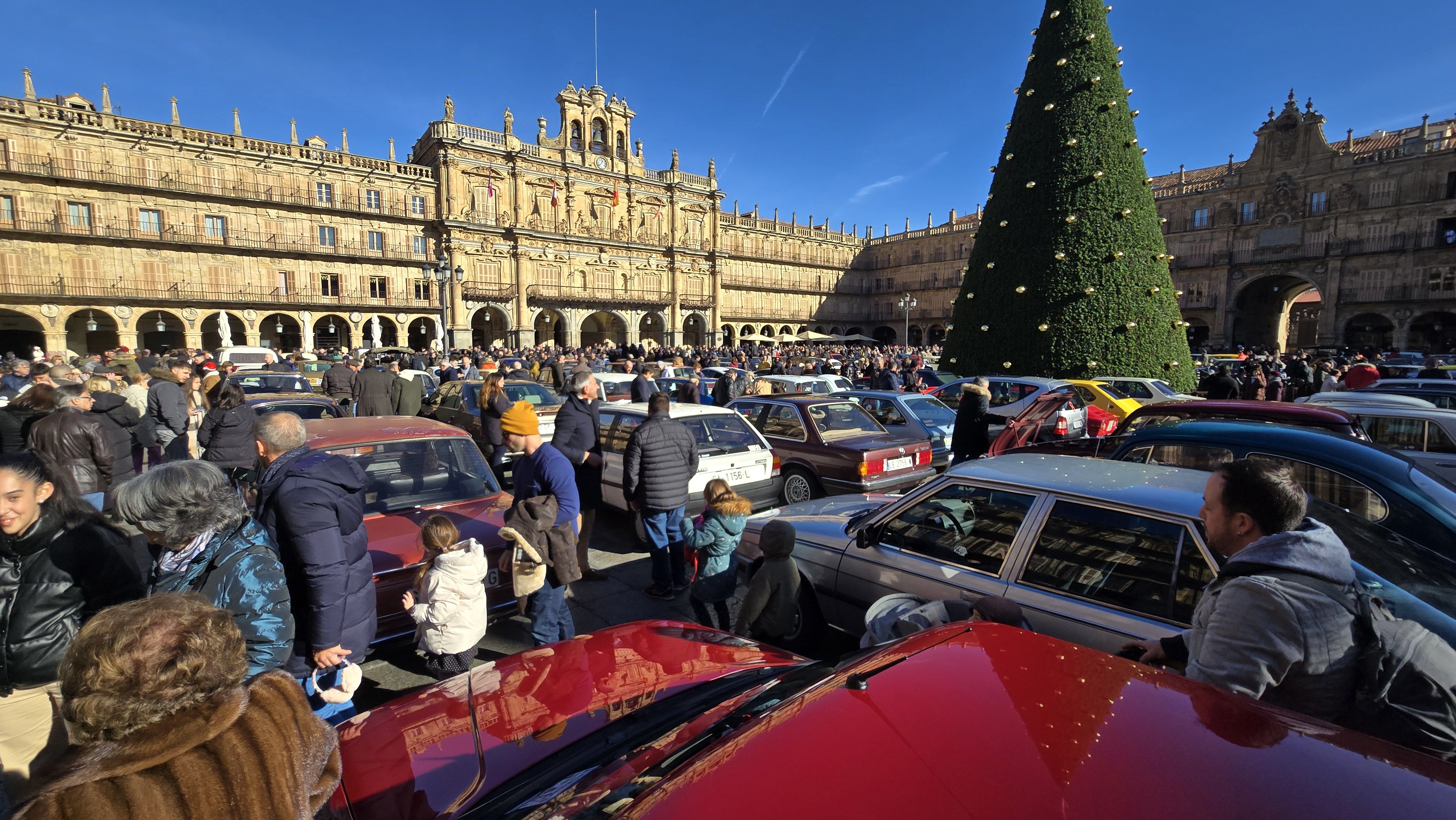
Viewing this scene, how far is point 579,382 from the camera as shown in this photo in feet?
18.0

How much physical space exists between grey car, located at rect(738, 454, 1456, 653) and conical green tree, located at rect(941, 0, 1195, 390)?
11782 millimetres

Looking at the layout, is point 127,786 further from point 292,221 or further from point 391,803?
point 292,221

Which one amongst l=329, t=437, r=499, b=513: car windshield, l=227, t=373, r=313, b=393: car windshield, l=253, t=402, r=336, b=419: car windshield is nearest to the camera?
l=329, t=437, r=499, b=513: car windshield

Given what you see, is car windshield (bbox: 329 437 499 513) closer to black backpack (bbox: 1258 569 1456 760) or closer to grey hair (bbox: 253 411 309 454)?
grey hair (bbox: 253 411 309 454)

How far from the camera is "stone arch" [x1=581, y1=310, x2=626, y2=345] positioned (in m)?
43.4

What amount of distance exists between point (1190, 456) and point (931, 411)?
528 centimetres

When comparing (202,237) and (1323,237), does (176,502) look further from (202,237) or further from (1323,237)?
(1323,237)

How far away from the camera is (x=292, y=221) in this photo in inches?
1249

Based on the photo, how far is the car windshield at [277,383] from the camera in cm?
1186

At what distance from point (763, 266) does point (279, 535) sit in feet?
168

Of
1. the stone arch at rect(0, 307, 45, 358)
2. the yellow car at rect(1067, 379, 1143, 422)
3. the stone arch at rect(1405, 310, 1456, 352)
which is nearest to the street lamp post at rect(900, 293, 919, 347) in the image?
the stone arch at rect(1405, 310, 1456, 352)

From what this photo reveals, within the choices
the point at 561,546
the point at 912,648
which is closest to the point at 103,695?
the point at 912,648

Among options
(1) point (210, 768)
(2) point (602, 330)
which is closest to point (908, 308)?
(2) point (602, 330)

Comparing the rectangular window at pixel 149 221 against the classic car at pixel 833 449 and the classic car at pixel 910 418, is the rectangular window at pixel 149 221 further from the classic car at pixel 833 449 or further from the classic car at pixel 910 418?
the classic car at pixel 910 418
